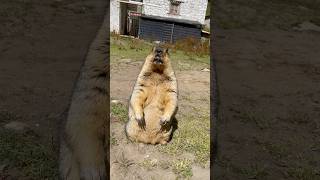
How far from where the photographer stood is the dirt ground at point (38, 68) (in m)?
7.06

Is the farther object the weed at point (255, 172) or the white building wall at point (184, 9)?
the white building wall at point (184, 9)

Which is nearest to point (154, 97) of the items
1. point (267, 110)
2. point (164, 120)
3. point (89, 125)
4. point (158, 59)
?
point (164, 120)

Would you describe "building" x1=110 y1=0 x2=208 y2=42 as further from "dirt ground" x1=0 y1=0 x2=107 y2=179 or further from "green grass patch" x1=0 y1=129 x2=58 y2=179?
"green grass patch" x1=0 y1=129 x2=58 y2=179

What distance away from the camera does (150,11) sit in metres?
23.7

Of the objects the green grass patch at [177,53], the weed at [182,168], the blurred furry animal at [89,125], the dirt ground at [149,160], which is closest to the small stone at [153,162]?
the dirt ground at [149,160]

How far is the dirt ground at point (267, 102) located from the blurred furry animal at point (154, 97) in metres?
1.26

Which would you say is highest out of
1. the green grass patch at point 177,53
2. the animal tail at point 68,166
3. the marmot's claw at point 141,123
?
the marmot's claw at point 141,123

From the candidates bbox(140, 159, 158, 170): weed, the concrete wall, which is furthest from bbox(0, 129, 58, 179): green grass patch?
the concrete wall

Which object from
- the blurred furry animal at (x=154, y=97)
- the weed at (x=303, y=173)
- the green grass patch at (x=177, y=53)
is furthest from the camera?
the green grass patch at (x=177, y=53)

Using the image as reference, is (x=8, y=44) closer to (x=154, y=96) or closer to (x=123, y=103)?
(x=123, y=103)

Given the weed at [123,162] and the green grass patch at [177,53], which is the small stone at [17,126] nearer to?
the weed at [123,162]

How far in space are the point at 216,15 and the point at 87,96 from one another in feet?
68.6

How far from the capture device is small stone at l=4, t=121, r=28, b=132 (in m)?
7.88

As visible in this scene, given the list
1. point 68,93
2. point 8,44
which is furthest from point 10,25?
point 68,93
